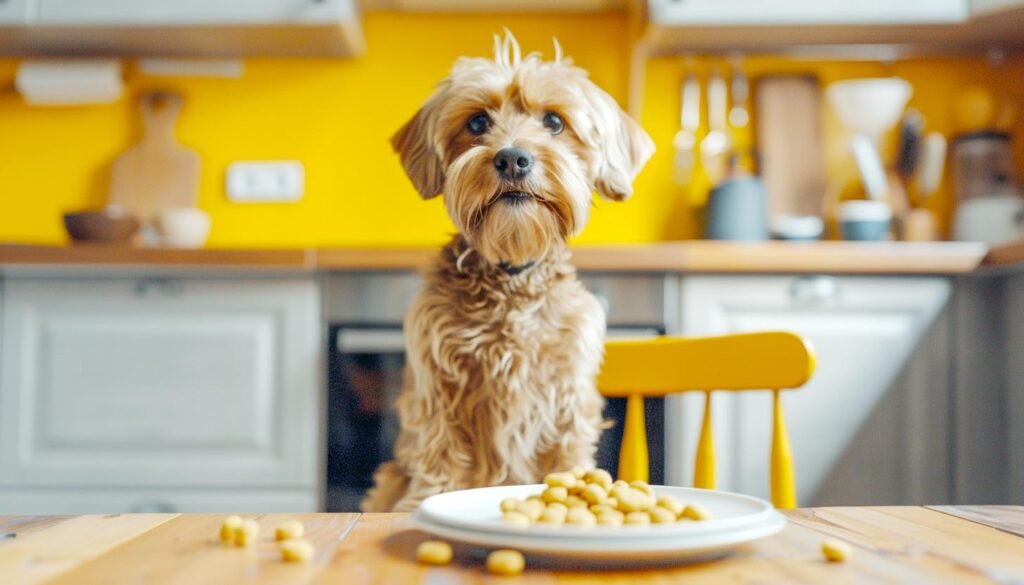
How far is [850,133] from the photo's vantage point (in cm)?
273

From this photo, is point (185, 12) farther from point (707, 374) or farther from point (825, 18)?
point (707, 374)

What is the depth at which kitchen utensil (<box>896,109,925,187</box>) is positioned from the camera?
8.70ft

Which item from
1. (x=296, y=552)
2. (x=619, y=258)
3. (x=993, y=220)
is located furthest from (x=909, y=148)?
(x=296, y=552)

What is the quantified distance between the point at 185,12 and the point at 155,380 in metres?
0.98

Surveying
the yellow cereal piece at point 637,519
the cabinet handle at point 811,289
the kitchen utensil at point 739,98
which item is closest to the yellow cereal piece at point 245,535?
the yellow cereal piece at point 637,519

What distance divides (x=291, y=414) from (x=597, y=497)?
1.54 meters

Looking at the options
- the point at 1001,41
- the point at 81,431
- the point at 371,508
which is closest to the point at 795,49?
the point at 1001,41

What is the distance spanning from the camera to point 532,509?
23.0 inches

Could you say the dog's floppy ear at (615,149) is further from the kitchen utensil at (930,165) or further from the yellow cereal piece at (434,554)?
the kitchen utensil at (930,165)

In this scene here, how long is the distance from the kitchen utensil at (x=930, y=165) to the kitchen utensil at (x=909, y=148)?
2 cm

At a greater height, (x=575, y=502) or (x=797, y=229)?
(x=797, y=229)

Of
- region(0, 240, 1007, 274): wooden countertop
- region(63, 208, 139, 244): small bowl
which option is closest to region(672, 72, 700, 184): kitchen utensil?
region(0, 240, 1007, 274): wooden countertop

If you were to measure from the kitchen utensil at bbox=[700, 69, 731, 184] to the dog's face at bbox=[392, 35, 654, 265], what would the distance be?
134 centimetres

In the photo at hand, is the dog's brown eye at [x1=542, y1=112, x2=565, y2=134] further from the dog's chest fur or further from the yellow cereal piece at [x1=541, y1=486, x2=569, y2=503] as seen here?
the yellow cereal piece at [x1=541, y1=486, x2=569, y2=503]
